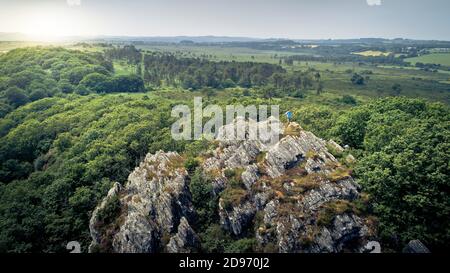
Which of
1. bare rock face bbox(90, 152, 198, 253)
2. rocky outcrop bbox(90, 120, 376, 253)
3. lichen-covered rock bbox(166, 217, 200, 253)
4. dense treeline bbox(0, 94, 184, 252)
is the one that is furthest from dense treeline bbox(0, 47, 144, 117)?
lichen-covered rock bbox(166, 217, 200, 253)

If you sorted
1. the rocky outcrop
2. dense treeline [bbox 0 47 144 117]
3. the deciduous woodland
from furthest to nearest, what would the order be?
dense treeline [bbox 0 47 144 117] < the deciduous woodland < the rocky outcrop

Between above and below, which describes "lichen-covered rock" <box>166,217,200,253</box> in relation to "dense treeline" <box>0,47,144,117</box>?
below

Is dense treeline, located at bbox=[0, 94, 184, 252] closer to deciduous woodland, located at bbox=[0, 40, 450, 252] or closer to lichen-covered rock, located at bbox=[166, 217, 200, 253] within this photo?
deciduous woodland, located at bbox=[0, 40, 450, 252]

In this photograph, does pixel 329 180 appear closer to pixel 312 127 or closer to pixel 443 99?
pixel 312 127

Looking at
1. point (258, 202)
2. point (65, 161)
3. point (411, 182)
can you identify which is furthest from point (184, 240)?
point (65, 161)

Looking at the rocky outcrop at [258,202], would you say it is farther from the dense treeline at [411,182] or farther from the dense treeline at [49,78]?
the dense treeline at [49,78]

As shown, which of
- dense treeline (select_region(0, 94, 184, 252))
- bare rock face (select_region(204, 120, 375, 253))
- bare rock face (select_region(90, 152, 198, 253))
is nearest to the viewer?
bare rock face (select_region(204, 120, 375, 253))
